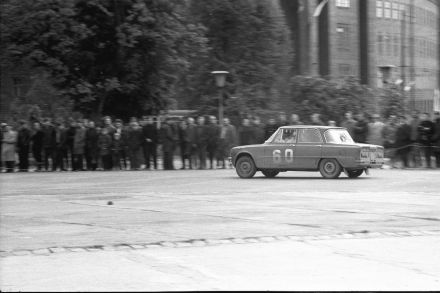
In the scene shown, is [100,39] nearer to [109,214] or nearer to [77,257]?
[109,214]

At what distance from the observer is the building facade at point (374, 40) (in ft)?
216

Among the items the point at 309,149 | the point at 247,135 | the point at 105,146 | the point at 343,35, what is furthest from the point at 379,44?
the point at 309,149

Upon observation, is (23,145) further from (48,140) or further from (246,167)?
(246,167)

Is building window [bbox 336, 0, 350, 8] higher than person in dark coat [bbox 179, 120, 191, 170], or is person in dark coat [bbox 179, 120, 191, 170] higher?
building window [bbox 336, 0, 350, 8]

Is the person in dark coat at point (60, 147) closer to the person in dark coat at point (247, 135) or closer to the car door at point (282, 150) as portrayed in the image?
the person in dark coat at point (247, 135)

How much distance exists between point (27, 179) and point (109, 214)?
12715 millimetres

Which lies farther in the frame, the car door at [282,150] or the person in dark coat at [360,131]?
the person in dark coat at [360,131]

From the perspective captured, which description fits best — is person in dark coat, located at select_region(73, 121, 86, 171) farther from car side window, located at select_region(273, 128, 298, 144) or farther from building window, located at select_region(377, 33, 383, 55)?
building window, located at select_region(377, 33, 383, 55)

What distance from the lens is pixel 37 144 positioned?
105ft

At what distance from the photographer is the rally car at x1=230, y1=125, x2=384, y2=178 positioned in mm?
25688

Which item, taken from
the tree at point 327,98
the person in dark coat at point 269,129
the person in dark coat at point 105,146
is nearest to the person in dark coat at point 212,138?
the person in dark coat at point 269,129

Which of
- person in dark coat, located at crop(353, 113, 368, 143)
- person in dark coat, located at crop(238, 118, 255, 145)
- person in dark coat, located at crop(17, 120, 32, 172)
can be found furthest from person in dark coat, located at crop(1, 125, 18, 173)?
person in dark coat, located at crop(353, 113, 368, 143)

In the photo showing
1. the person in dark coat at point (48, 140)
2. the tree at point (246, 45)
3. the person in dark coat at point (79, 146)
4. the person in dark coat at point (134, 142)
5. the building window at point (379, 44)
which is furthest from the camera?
the building window at point (379, 44)

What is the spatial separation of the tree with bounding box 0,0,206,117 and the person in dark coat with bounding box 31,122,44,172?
200 inches
